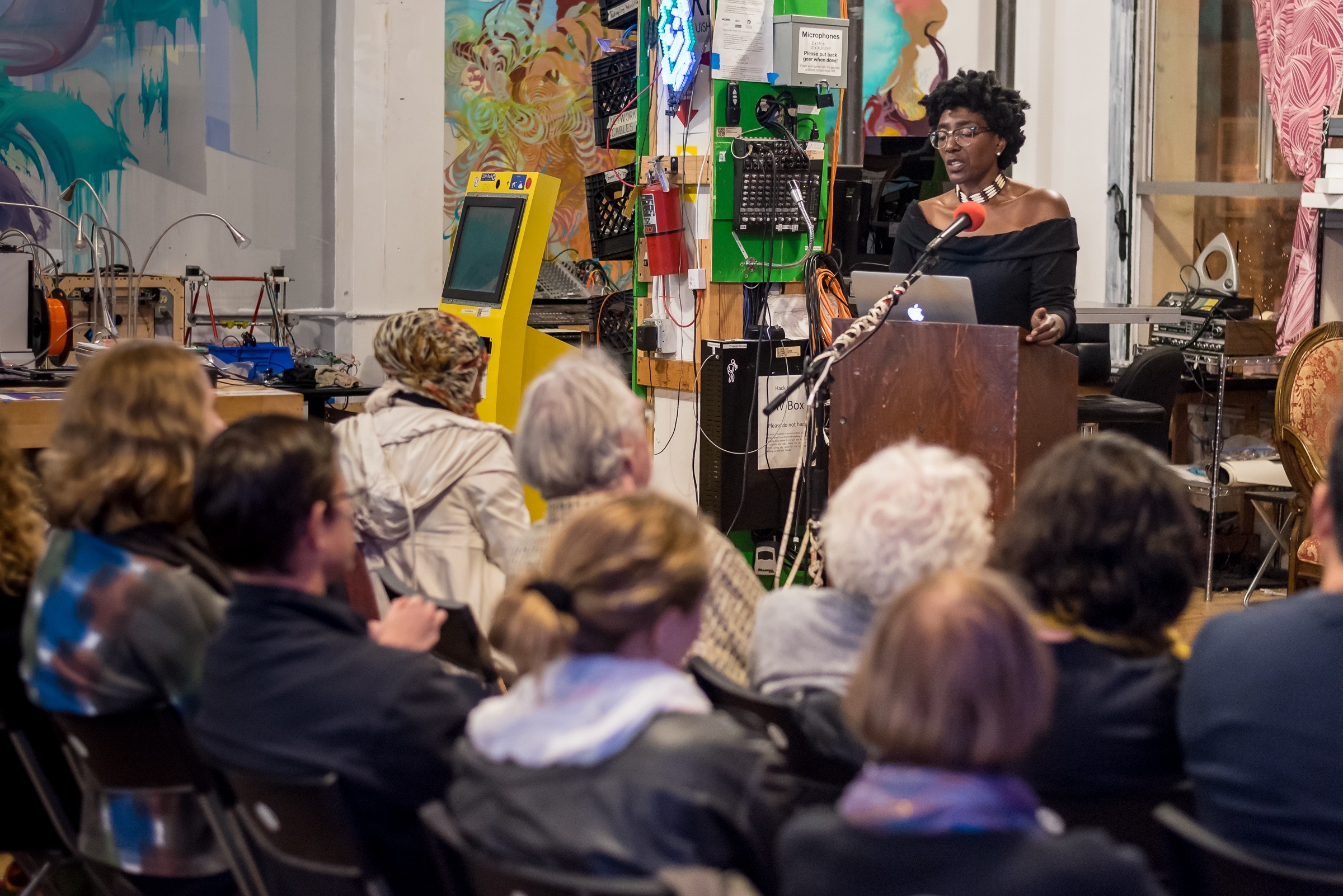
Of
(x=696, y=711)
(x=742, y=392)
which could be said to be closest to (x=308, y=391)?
(x=742, y=392)

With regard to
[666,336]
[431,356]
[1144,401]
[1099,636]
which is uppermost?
[666,336]

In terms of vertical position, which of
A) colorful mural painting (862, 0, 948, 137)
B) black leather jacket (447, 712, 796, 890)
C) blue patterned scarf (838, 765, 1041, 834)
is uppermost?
colorful mural painting (862, 0, 948, 137)

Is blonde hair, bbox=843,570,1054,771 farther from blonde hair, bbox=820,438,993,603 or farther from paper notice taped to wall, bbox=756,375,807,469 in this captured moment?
paper notice taped to wall, bbox=756,375,807,469

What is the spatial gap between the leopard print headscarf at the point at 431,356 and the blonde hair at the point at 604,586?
1.84 metres

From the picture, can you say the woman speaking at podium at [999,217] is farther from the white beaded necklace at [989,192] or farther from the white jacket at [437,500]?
the white jacket at [437,500]

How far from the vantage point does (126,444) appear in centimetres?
206

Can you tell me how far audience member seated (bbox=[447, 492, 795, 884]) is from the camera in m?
1.37

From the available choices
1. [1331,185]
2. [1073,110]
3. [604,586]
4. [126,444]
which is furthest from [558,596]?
[1073,110]

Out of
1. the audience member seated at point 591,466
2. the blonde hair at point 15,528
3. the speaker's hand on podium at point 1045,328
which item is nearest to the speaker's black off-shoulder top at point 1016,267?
the speaker's hand on podium at point 1045,328

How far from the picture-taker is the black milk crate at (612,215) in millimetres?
5742

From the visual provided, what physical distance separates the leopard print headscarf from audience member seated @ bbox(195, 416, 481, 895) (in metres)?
1.43

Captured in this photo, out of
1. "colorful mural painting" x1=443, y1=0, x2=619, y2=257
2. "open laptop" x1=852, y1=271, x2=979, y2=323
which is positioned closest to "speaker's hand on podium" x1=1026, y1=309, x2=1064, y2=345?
"open laptop" x1=852, y1=271, x2=979, y2=323

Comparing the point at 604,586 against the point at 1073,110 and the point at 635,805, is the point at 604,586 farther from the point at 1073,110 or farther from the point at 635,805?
the point at 1073,110

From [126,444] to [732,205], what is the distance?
3.44m
